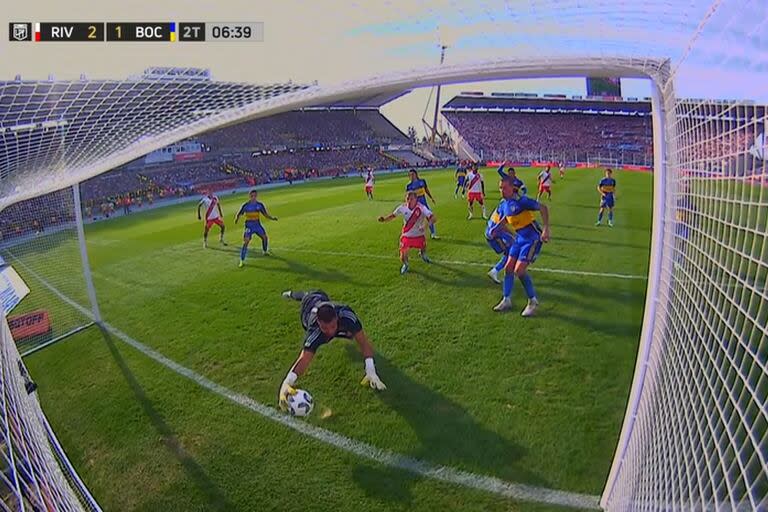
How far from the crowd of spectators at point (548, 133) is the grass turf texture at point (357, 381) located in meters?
37.5

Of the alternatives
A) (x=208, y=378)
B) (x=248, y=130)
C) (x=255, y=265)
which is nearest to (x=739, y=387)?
(x=208, y=378)

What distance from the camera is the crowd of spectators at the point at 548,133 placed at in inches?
1855

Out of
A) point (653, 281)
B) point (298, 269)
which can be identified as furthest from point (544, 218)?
point (298, 269)

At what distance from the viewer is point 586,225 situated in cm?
1338

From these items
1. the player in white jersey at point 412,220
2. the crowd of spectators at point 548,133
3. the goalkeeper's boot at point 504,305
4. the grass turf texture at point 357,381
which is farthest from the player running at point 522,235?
the crowd of spectators at point 548,133

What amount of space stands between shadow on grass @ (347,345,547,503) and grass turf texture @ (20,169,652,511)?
2 cm

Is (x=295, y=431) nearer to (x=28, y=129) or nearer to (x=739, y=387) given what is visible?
(x=739, y=387)

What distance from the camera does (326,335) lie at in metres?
5.19

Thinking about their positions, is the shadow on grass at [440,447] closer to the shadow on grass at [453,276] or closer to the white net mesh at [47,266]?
the shadow on grass at [453,276]

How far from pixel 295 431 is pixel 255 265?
6.43 meters

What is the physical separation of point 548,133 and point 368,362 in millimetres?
51199

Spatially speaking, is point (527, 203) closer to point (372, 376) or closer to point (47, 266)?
point (372, 376)

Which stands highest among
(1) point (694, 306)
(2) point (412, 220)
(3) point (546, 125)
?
(3) point (546, 125)

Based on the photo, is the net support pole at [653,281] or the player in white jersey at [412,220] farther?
the player in white jersey at [412,220]
